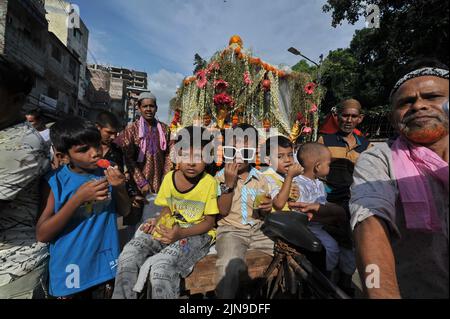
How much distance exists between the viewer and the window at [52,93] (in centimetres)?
1970

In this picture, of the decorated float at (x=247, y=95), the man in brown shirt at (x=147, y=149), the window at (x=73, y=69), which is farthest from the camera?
the window at (x=73, y=69)

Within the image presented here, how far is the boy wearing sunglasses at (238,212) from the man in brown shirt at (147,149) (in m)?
1.13

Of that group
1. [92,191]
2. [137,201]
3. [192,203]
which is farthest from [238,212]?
[92,191]

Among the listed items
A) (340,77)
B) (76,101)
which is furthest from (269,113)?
(76,101)

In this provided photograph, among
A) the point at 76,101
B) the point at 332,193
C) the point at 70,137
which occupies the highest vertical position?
the point at 76,101

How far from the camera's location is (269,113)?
4.90 meters

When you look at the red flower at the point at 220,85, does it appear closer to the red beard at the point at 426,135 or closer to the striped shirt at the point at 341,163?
the striped shirt at the point at 341,163

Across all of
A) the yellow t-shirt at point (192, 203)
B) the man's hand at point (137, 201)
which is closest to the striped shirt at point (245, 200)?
the yellow t-shirt at point (192, 203)

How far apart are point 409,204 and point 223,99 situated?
364cm

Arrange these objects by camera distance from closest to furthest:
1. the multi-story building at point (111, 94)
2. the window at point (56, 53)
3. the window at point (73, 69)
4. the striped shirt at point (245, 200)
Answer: the striped shirt at point (245, 200), the window at point (56, 53), the window at point (73, 69), the multi-story building at point (111, 94)

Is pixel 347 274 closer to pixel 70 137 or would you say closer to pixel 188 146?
pixel 188 146

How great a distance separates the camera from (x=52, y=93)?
20.3 metres

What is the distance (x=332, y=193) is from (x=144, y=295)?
2.31m

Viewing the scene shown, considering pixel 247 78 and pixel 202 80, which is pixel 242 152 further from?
pixel 202 80
